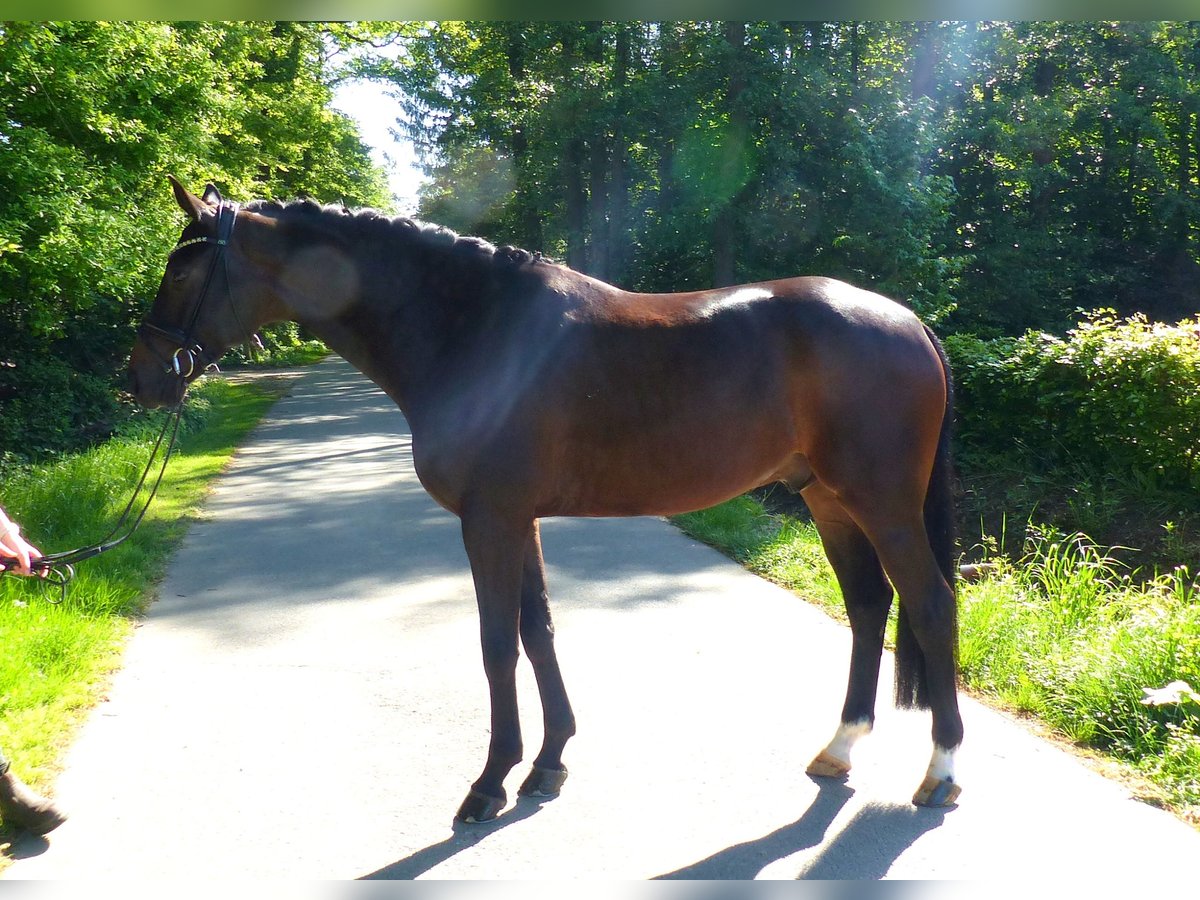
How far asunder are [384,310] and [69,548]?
4.75 metres

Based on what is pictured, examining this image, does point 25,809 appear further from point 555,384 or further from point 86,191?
point 86,191

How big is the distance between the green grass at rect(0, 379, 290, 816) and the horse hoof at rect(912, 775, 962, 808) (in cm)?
334

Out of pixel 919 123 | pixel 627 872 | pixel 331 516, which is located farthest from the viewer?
pixel 919 123

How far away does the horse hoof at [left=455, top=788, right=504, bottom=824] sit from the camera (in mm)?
3643

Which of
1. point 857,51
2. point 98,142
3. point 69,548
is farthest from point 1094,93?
point 69,548

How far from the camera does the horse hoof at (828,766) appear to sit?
3.98 metres

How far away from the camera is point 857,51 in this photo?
65.4 ft

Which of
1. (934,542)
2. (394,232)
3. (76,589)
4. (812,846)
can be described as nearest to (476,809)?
(812,846)

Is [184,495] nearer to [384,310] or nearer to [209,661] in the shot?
[209,661]

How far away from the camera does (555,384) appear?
369 cm

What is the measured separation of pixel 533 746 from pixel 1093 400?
6.47 m

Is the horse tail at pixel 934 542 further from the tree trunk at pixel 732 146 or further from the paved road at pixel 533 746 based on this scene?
the tree trunk at pixel 732 146

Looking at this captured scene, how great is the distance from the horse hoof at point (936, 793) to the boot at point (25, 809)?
10.2 feet

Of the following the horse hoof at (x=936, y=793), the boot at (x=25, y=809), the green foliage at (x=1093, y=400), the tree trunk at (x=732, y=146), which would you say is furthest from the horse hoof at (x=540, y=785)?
the tree trunk at (x=732, y=146)
